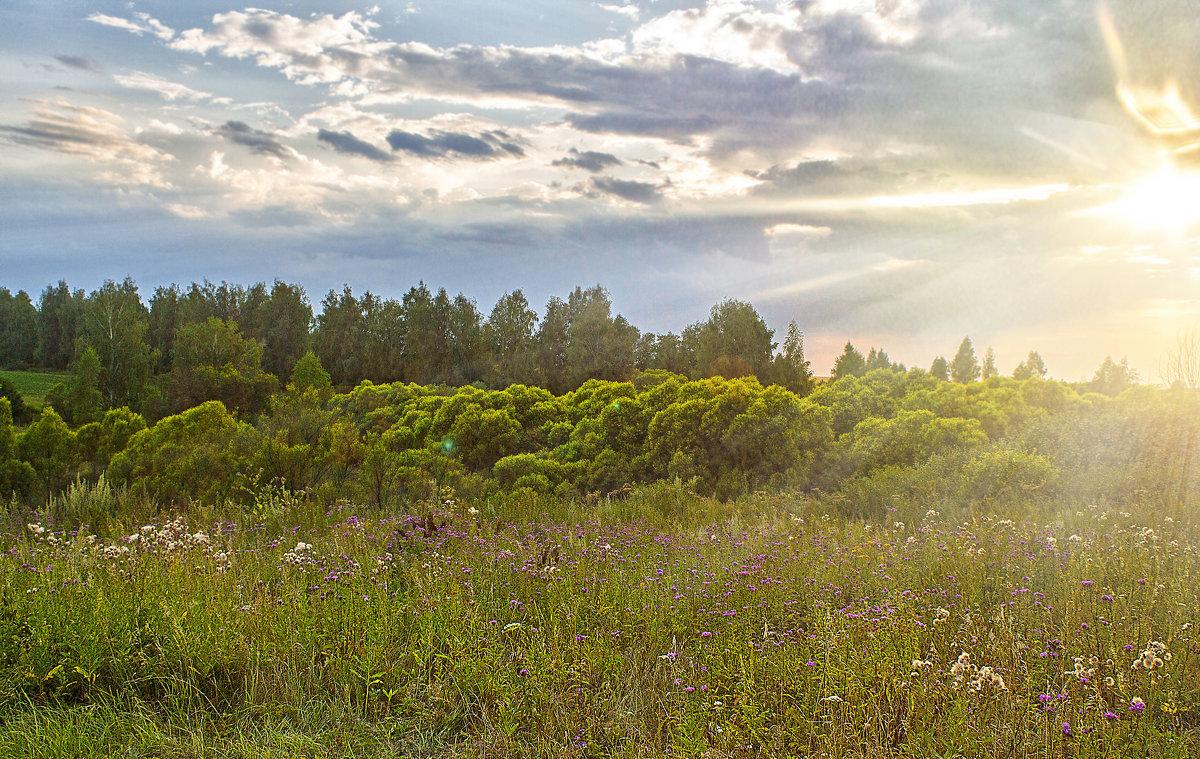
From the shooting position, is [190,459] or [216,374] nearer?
[190,459]

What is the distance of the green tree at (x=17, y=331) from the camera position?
5303 cm

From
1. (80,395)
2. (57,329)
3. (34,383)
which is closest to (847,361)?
(80,395)

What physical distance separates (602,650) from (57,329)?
6927cm

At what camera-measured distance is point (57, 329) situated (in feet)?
184

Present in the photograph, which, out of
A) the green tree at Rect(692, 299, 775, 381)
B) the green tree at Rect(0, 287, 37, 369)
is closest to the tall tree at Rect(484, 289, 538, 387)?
the green tree at Rect(692, 299, 775, 381)

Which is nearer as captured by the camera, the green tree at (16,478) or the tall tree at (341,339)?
the green tree at (16,478)

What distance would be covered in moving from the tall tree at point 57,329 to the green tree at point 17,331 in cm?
85

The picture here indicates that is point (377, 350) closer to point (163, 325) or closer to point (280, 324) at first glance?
point (280, 324)

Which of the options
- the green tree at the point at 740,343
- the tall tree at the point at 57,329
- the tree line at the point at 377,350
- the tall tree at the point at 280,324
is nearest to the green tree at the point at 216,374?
the tree line at the point at 377,350

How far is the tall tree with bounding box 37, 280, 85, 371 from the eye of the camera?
2016 inches

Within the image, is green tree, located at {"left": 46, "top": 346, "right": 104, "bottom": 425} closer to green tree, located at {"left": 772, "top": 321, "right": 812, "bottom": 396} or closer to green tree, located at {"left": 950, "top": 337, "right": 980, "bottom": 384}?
green tree, located at {"left": 772, "top": 321, "right": 812, "bottom": 396}

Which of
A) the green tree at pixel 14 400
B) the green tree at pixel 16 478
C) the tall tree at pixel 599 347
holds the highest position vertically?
the tall tree at pixel 599 347

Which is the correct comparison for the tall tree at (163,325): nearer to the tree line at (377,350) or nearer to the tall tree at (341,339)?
the tree line at (377,350)

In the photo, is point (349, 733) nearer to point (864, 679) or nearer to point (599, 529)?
point (864, 679)
